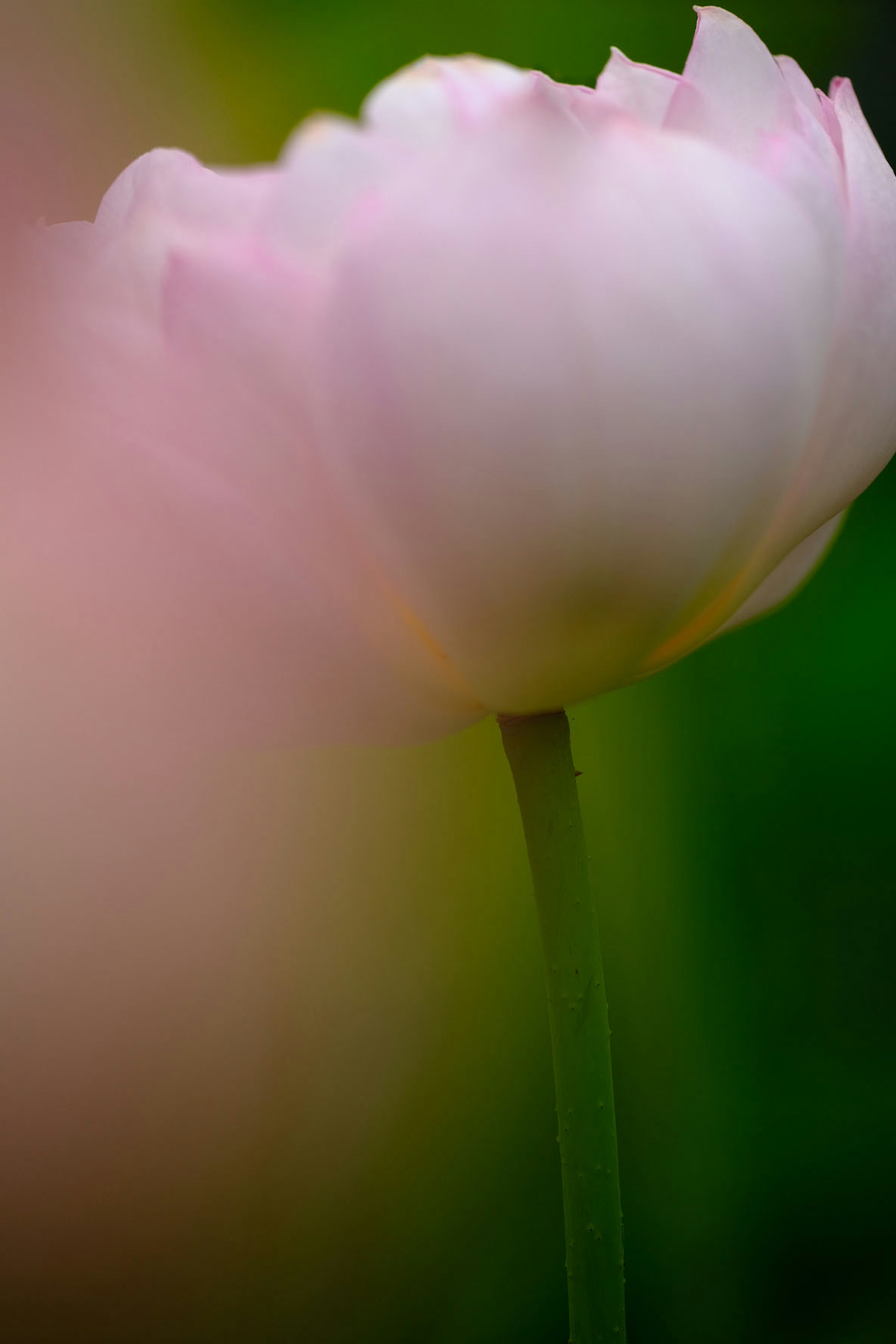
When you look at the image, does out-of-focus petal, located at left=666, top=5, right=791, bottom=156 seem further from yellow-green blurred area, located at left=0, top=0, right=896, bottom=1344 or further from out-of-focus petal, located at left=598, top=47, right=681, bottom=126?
yellow-green blurred area, located at left=0, top=0, right=896, bottom=1344

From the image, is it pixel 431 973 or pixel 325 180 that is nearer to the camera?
pixel 325 180

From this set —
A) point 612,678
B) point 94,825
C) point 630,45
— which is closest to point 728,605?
point 612,678

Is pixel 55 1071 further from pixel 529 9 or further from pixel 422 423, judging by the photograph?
pixel 529 9

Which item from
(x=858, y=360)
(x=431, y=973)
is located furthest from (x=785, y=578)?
(x=431, y=973)

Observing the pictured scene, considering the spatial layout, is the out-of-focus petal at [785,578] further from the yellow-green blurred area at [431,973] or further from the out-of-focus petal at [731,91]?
the yellow-green blurred area at [431,973]

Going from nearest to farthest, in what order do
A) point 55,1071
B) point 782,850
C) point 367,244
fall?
1. point 367,244
2. point 55,1071
3. point 782,850

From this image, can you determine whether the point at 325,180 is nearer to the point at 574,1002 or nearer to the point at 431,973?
the point at 574,1002
